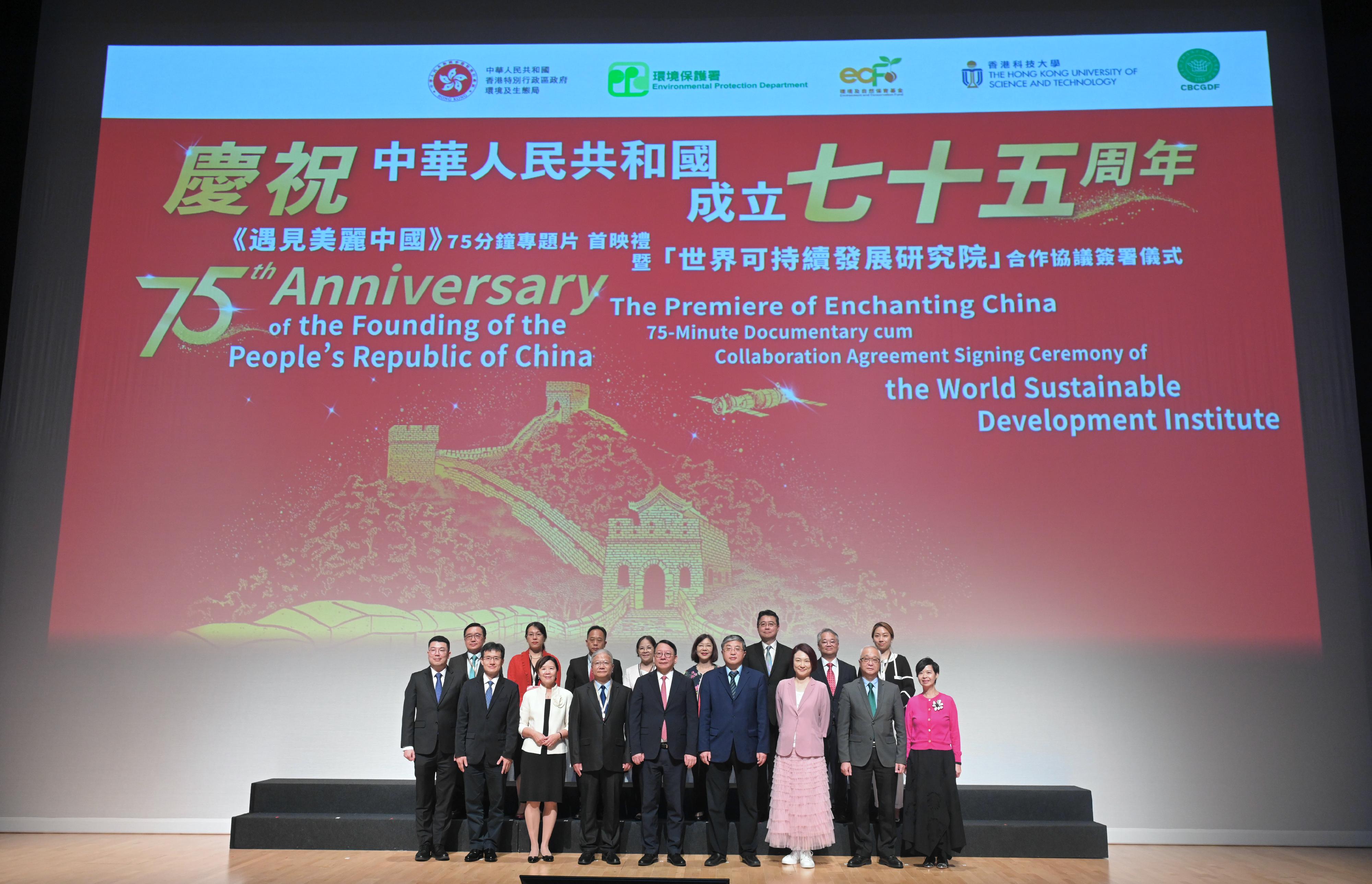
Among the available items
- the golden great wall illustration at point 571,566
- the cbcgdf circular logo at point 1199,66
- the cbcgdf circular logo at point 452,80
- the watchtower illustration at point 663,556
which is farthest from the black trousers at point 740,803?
the cbcgdf circular logo at point 1199,66

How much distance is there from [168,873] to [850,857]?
2.99m

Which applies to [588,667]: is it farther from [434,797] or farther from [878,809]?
[878,809]

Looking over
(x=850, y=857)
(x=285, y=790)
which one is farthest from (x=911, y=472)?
(x=285, y=790)

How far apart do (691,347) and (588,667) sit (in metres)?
1.84

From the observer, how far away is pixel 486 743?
5203 millimetres

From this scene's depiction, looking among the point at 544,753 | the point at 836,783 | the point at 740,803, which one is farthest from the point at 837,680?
the point at 544,753

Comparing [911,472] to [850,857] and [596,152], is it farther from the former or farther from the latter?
[596,152]

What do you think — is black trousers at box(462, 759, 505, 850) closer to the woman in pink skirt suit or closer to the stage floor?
the stage floor

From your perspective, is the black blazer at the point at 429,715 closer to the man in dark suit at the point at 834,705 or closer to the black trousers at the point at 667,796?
the black trousers at the point at 667,796

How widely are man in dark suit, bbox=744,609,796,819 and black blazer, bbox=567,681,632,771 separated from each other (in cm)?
65

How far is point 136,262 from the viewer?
633 centimetres

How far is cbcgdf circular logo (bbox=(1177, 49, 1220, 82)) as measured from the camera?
6316 millimetres

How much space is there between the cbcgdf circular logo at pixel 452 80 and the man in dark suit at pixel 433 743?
3.14 meters

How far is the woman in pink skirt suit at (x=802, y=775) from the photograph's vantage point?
499cm
